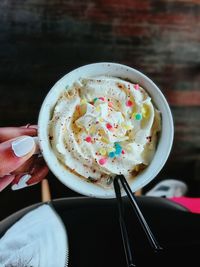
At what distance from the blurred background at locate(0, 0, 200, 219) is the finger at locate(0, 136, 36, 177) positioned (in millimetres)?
702

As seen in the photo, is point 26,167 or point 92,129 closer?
point 92,129

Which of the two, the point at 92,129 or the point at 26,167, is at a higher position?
the point at 92,129

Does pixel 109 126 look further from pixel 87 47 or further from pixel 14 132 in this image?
pixel 87 47

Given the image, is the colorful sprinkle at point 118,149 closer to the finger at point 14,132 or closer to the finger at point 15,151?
the finger at point 15,151

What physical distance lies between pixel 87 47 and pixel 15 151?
0.82 metres

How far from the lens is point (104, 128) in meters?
0.88

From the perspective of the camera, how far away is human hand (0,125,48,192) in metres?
0.85

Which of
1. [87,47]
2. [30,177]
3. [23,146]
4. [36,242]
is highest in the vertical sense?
[87,47]

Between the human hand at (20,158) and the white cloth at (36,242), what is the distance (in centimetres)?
13

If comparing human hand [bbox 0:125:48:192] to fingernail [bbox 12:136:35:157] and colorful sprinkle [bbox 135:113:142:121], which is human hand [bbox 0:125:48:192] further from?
colorful sprinkle [bbox 135:113:142:121]

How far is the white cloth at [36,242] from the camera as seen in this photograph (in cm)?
95

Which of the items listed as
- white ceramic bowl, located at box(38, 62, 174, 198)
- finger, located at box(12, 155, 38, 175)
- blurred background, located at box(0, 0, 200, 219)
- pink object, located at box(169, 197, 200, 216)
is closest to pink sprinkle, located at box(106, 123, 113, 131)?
white ceramic bowl, located at box(38, 62, 174, 198)

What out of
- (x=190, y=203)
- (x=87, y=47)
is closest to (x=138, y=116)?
(x=190, y=203)

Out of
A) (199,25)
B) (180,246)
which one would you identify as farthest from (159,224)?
(199,25)
